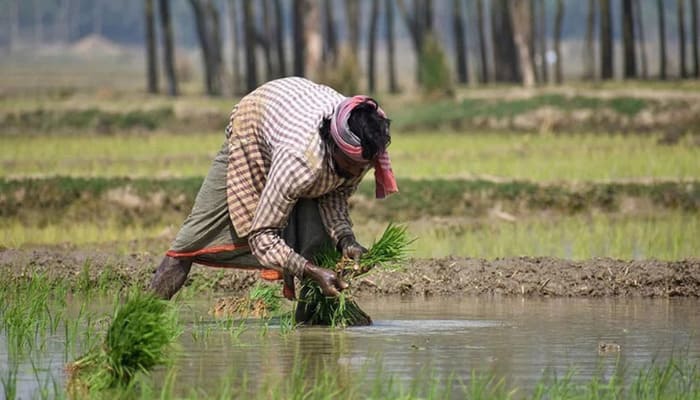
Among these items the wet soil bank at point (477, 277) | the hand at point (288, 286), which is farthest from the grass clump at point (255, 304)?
the wet soil bank at point (477, 277)

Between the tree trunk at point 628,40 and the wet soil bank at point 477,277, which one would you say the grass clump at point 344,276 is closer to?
the wet soil bank at point 477,277

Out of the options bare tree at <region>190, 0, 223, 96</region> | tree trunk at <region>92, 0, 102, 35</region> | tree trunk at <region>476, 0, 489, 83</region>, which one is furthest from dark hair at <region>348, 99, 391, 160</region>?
tree trunk at <region>92, 0, 102, 35</region>

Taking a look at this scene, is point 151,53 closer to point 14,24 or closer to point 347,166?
point 347,166

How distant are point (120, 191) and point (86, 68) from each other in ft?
279

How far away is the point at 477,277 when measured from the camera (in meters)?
9.36

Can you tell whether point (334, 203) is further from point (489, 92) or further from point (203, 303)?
point (489, 92)

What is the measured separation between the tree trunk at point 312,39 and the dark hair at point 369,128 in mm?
21864

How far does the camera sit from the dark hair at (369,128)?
6.55 meters

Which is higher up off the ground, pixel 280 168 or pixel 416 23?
pixel 416 23

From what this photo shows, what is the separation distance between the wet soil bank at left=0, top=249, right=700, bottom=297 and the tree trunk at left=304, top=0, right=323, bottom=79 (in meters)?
19.0

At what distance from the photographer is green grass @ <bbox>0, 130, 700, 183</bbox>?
1598 centimetres

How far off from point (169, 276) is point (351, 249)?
3.08ft

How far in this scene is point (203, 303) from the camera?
29.2ft

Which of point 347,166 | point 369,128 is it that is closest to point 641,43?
point 347,166
